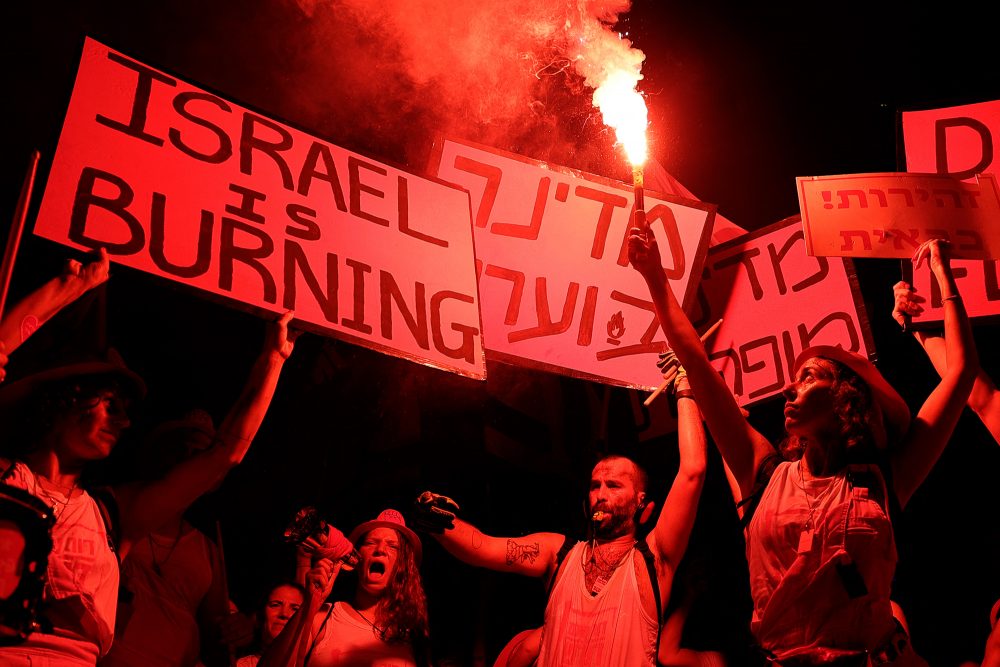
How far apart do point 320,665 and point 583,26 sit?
4010 millimetres

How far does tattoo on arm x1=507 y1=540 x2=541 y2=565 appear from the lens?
454 centimetres

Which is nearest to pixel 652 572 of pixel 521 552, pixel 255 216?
pixel 521 552

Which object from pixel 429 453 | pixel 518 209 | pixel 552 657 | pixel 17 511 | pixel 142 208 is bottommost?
pixel 552 657

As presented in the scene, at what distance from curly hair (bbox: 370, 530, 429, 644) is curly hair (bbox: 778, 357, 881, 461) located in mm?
2337

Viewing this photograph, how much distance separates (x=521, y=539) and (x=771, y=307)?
2.17 meters

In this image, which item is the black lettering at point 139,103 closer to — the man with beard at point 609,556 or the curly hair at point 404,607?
the man with beard at point 609,556

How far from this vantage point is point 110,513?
369 centimetres

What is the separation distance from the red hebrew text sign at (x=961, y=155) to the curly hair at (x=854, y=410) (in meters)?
1.48

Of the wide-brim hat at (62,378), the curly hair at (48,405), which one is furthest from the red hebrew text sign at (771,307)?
the curly hair at (48,405)

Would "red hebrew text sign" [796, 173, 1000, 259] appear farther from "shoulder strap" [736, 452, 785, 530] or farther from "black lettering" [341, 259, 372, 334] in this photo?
"black lettering" [341, 259, 372, 334]

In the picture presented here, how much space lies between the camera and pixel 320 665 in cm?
440

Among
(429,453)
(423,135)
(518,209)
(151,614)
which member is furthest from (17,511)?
(423,135)

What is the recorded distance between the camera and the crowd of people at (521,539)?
3250 millimetres

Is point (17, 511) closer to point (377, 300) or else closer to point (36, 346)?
point (377, 300)
